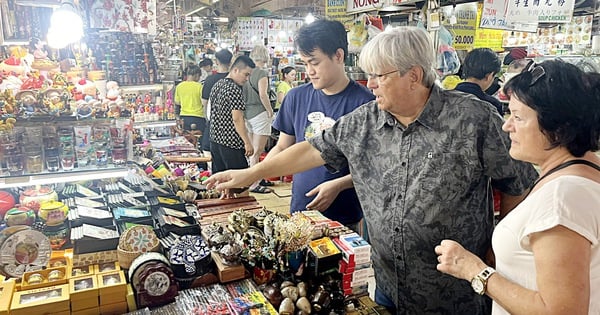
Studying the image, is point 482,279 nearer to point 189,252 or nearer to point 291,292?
point 291,292

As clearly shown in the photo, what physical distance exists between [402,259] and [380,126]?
539 millimetres

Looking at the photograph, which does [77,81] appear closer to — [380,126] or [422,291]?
[380,126]

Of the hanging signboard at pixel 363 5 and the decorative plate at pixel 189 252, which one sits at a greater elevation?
the hanging signboard at pixel 363 5

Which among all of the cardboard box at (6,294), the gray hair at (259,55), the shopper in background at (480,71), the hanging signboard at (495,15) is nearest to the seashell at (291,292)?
the cardboard box at (6,294)

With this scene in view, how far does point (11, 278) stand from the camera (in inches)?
63.7

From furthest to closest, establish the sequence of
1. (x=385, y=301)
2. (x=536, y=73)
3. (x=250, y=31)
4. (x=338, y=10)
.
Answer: (x=250, y=31)
(x=338, y=10)
(x=385, y=301)
(x=536, y=73)

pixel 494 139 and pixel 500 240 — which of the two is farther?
pixel 494 139

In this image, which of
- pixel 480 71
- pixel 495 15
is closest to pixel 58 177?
pixel 480 71

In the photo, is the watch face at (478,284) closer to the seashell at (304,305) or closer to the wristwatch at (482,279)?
the wristwatch at (482,279)

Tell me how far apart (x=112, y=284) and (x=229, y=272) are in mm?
394

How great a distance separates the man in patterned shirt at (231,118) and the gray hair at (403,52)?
9.89 feet

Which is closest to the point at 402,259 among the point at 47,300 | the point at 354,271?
the point at 354,271

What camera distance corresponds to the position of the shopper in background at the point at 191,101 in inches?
249

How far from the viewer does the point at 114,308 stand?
56.9 inches
